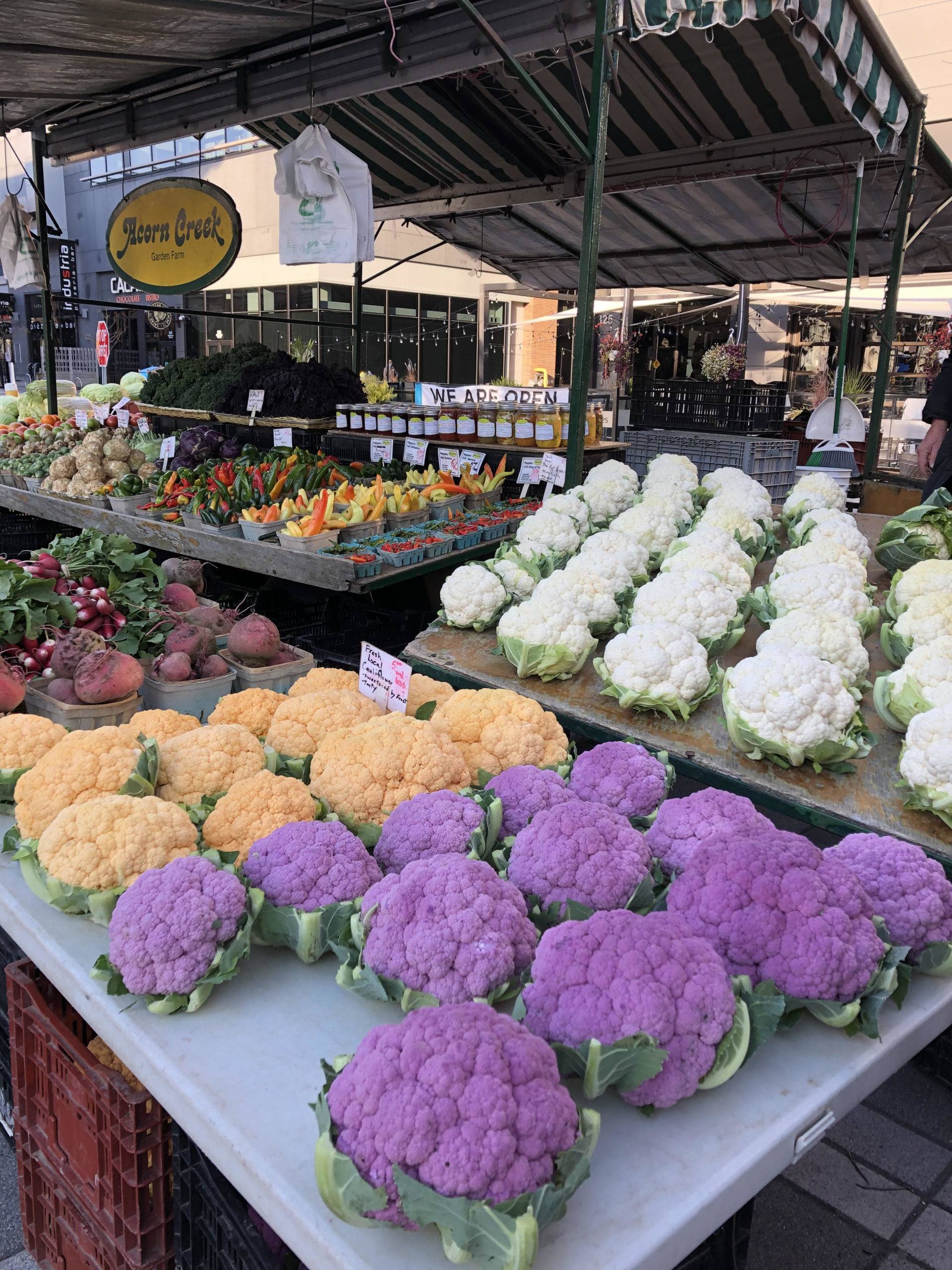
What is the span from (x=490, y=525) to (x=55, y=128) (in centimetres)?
511

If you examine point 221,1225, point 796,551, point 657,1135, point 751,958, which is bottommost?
point 221,1225

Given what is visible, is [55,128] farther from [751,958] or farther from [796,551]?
[751,958]

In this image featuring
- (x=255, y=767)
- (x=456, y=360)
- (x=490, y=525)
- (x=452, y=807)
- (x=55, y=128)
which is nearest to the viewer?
(x=452, y=807)

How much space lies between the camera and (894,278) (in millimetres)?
5121

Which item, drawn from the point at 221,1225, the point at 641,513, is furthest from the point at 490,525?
the point at 221,1225

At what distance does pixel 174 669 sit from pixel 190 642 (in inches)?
5.7

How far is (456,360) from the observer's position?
17844 millimetres

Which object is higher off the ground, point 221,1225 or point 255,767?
point 255,767

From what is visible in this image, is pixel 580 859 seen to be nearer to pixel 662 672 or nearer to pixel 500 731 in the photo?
pixel 500 731

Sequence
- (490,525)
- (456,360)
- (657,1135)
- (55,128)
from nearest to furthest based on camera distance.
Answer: (657,1135) < (490,525) < (55,128) < (456,360)

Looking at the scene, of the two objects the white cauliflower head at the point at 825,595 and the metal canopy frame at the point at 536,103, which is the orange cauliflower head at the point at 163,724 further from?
the metal canopy frame at the point at 536,103

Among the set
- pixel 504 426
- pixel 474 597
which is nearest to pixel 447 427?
pixel 504 426

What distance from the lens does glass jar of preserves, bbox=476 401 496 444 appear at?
5379 mm

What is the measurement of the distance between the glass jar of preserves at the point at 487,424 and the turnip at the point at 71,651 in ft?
10.9
